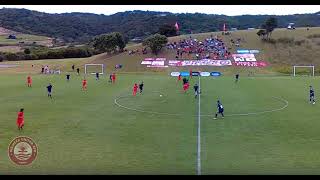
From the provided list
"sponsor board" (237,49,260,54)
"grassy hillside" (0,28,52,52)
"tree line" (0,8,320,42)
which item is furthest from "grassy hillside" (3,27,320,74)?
"tree line" (0,8,320,42)

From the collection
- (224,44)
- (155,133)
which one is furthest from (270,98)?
(224,44)

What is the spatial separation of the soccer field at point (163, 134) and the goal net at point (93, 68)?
1665 inches

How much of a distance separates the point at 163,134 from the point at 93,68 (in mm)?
66981

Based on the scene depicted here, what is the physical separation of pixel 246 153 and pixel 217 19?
159m

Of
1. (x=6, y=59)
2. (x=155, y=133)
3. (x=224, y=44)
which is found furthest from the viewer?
(x=6, y=59)

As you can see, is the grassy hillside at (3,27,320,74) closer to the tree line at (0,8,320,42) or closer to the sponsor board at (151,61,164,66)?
the sponsor board at (151,61,164,66)

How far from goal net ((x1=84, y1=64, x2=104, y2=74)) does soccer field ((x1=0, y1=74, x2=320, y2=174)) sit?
42296mm

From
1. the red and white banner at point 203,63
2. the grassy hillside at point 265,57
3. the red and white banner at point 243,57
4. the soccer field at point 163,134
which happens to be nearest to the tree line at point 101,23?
the grassy hillside at point 265,57

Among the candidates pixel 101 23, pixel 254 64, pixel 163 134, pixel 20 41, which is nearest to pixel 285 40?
pixel 254 64

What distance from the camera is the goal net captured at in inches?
3314

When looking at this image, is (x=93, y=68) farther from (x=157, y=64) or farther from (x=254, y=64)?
(x=254, y=64)

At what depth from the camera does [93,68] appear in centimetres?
8900
